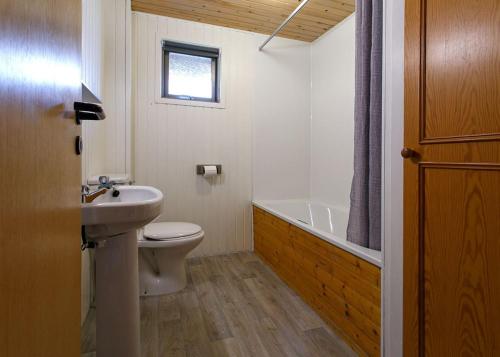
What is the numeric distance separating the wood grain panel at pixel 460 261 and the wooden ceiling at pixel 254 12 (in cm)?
203

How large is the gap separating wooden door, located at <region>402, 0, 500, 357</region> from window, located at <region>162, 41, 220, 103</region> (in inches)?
79.7

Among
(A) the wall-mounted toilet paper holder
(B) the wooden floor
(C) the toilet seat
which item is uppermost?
(A) the wall-mounted toilet paper holder

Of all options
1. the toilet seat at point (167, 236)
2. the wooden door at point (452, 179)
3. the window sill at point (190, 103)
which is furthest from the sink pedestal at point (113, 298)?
the window sill at point (190, 103)

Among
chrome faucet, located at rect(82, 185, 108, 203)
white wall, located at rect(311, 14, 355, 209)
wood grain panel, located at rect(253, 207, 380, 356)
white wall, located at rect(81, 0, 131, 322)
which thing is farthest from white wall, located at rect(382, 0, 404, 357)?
white wall, located at rect(81, 0, 131, 322)

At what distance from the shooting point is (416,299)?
3.23 feet

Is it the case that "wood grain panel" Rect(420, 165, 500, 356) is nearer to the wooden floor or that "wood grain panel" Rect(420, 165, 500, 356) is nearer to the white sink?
the wooden floor

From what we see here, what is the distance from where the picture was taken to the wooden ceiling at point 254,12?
228 centimetres

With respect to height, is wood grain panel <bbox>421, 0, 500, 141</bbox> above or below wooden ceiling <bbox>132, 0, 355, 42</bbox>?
below

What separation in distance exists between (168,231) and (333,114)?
192 cm

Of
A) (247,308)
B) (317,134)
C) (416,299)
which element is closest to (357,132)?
(416,299)

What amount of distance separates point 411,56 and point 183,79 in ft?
7.07

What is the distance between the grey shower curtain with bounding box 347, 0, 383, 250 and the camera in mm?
1350

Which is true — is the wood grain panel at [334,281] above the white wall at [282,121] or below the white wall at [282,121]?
below

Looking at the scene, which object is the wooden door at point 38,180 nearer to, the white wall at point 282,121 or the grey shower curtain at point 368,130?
the grey shower curtain at point 368,130
